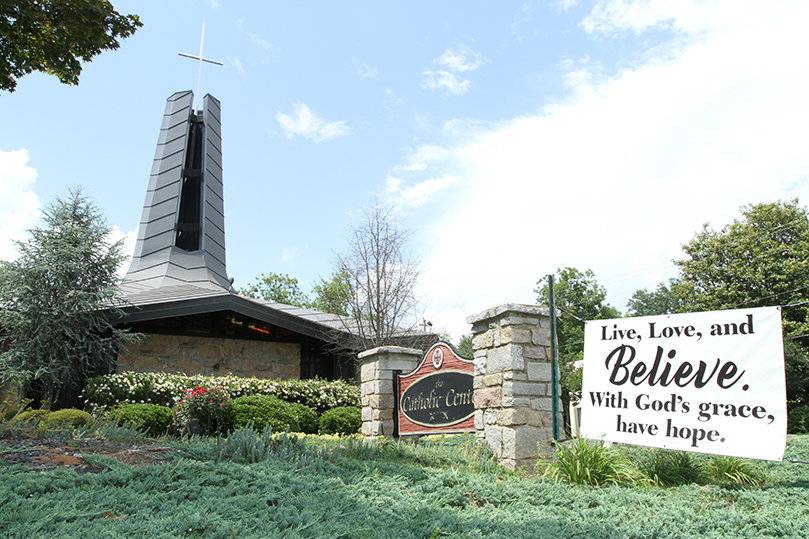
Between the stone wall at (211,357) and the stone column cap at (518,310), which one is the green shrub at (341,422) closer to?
the stone wall at (211,357)

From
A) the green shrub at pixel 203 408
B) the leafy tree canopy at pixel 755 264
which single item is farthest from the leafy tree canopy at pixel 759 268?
the green shrub at pixel 203 408

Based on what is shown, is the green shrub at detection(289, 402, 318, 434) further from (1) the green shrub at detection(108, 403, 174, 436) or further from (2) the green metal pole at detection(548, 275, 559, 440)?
(2) the green metal pole at detection(548, 275, 559, 440)

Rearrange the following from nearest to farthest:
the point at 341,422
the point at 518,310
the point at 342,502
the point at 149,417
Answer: the point at 342,502 < the point at 518,310 < the point at 149,417 < the point at 341,422

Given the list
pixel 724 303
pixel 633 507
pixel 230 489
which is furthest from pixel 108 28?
pixel 724 303

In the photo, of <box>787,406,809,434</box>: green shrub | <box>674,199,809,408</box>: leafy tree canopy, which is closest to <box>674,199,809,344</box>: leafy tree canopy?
<box>674,199,809,408</box>: leafy tree canopy

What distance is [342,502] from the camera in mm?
3555

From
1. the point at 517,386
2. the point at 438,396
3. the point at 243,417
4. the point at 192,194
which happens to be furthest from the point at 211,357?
the point at 192,194

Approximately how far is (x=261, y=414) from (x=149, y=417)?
6.78 feet

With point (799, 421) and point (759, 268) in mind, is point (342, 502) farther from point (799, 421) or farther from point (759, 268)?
point (759, 268)

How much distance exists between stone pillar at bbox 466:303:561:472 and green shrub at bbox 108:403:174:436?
6710 millimetres

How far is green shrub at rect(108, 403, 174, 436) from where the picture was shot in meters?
9.42

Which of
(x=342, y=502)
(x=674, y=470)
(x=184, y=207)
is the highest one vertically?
(x=184, y=207)

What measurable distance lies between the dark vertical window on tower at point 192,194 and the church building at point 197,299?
0.13ft

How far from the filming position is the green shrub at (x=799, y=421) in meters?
17.8
